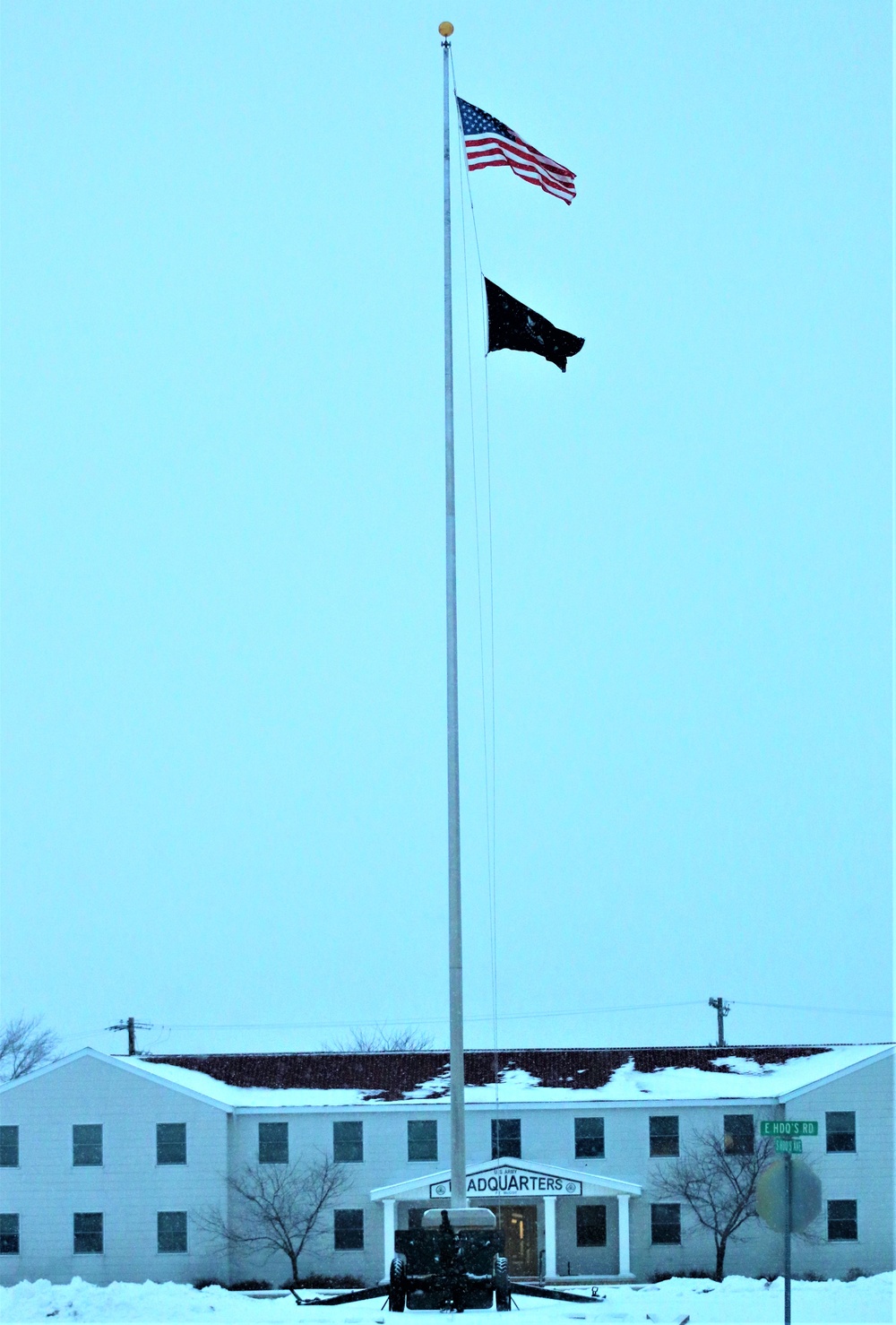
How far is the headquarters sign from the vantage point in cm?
4216

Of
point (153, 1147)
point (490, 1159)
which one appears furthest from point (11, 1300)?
point (490, 1159)

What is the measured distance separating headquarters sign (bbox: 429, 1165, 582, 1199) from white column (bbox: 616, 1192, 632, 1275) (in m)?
1.37

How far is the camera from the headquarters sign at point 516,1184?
42.2m

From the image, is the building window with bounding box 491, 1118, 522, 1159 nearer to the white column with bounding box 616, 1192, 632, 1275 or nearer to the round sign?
the white column with bounding box 616, 1192, 632, 1275

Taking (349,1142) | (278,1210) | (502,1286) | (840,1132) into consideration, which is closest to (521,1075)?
(349,1142)

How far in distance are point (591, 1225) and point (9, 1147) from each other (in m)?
16.9

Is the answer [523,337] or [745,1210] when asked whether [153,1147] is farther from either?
[523,337]

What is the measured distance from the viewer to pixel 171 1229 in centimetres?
4297

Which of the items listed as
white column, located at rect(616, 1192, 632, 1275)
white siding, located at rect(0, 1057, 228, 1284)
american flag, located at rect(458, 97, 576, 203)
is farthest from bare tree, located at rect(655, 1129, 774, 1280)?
american flag, located at rect(458, 97, 576, 203)

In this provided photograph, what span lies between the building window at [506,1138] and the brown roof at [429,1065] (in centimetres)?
196

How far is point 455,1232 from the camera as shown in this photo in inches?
631

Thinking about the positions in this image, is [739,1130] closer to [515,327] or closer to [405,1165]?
[405,1165]

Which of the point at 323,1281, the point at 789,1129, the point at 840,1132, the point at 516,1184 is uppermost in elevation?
the point at 789,1129

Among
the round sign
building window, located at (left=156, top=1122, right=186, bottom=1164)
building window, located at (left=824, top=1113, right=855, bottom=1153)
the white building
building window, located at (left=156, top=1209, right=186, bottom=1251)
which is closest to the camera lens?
the round sign
